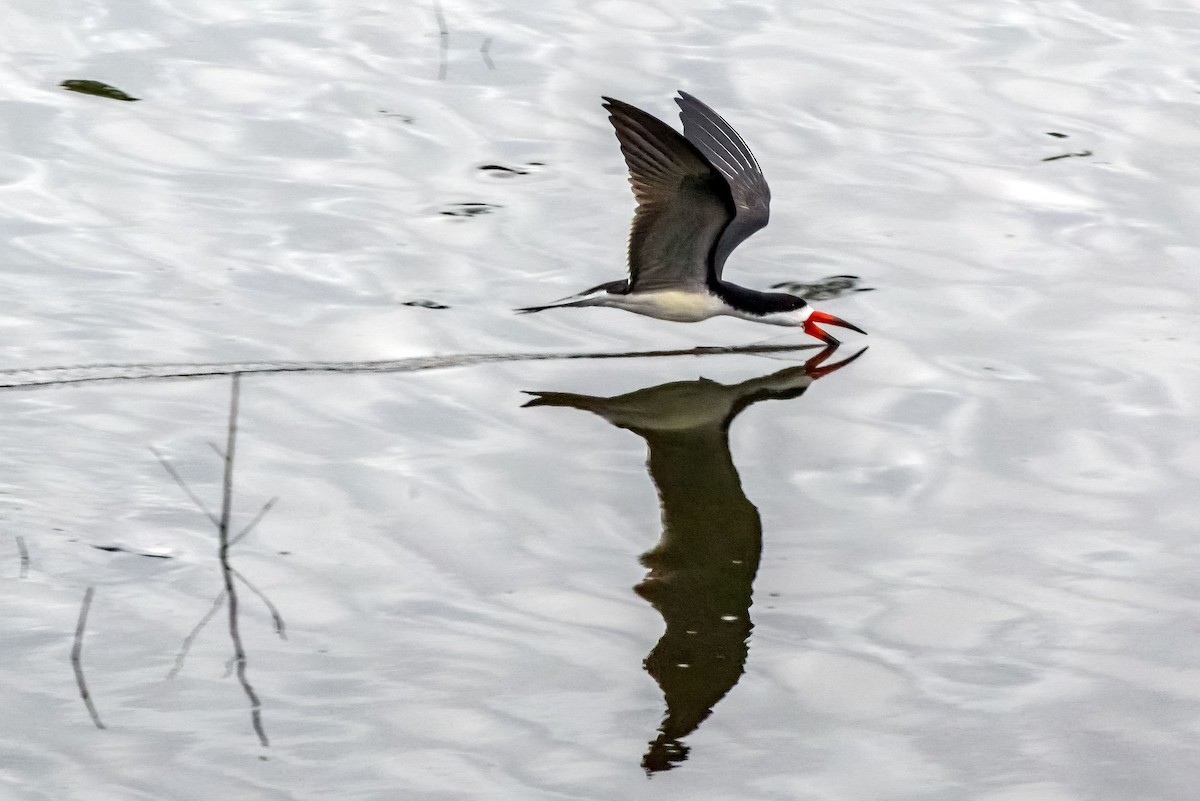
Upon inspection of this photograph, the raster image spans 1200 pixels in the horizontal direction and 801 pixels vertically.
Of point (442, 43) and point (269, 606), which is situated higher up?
point (442, 43)

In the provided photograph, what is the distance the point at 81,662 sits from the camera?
442 cm

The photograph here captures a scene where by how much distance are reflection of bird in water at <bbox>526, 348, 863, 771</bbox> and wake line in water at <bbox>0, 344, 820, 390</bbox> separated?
34cm

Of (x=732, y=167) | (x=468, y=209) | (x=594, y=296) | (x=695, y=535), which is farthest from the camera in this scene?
(x=468, y=209)

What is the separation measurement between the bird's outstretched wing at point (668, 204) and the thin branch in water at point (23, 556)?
2.66 metres

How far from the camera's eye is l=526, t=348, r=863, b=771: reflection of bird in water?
460 cm

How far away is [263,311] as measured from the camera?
22.2 feet

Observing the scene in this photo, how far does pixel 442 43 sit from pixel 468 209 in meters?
2.27

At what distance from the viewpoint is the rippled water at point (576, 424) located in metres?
4.37

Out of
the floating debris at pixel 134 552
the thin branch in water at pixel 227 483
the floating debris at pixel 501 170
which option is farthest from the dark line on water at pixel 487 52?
the floating debris at pixel 134 552

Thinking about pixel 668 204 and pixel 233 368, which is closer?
pixel 233 368

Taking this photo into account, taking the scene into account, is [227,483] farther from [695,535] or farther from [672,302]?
[672,302]

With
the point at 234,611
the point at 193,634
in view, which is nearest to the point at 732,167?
the point at 234,611

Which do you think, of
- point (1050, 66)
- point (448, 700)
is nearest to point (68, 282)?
point (448, 700)

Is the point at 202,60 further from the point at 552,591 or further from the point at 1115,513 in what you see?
the point at 1115,513
